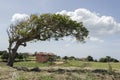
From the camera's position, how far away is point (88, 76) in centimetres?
1390

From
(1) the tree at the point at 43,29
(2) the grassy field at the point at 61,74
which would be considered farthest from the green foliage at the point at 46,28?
(2) the grassy field at the point at 61,74

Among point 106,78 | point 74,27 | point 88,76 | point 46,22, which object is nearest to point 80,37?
point 74,27

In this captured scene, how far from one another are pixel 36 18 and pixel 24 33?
194 centimetres

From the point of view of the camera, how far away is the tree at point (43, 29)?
3161 centimetres

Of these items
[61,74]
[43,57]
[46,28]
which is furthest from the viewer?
[43,57]

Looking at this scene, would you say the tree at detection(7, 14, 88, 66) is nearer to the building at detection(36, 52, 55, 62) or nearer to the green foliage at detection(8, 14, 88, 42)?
the green foliage at detection(8, 14, 88, 42)

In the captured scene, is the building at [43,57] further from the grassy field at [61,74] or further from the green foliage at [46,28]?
the grassy field at [61,74]

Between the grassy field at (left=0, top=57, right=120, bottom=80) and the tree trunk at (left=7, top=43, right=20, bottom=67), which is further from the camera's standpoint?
the tree trunk at (left=7, top=43, right=20, bottom=67)

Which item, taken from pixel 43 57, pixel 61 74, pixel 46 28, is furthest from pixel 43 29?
pixel 43 57

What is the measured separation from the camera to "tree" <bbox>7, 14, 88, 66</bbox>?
31.6 metres

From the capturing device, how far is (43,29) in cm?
3216

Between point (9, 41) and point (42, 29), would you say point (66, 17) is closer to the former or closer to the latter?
point (42, 29)

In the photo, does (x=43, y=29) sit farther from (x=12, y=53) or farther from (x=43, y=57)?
(x=43, y=57)

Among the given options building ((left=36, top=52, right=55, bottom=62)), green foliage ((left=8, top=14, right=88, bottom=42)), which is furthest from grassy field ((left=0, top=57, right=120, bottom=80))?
building ((left=36, top=52, right=55, bottom=62))
